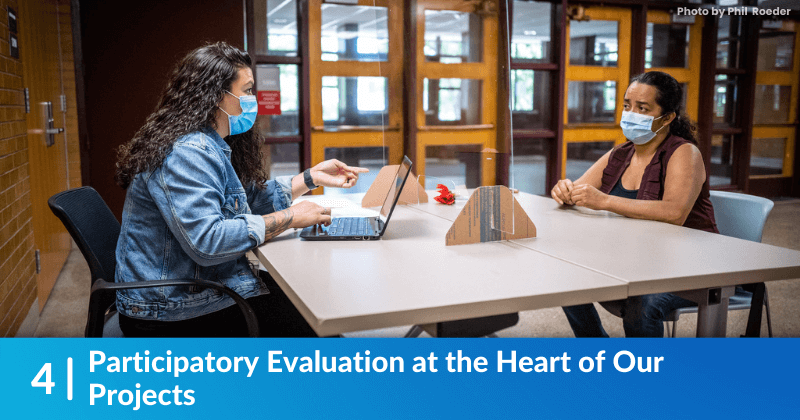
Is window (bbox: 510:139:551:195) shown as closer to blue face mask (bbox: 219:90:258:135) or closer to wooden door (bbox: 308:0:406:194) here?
wooden door (bbox: 308:0:406:194)

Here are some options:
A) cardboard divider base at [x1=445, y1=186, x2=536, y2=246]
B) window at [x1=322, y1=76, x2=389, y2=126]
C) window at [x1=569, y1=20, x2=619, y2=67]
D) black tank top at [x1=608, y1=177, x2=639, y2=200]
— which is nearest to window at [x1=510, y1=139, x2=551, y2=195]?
window at [x1=569, y1=20, x2=619, y2=67]

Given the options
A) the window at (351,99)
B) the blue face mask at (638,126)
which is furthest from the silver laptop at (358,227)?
the window at (351,99)

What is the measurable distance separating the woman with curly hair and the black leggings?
988mm

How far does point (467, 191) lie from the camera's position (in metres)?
2.37

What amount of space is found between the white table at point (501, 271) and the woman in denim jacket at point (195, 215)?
0.38 feet

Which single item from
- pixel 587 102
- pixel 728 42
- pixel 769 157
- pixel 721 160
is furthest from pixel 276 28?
pixel 587 102

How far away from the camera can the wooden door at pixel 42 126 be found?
309cm

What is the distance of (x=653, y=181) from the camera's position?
82.3 inches

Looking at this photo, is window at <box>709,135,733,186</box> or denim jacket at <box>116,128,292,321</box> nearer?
denim jacket at <box>116,128,292,321</box>

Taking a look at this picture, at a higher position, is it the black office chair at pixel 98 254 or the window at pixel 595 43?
the window at pixel 595 43

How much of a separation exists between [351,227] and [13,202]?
5.71 feet

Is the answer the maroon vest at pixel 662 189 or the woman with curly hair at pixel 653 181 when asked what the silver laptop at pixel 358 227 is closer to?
the woman with curly hair at pixel 653 181

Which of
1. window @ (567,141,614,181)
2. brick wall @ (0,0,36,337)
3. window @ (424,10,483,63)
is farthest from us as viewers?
window @ (567,141,614,181)

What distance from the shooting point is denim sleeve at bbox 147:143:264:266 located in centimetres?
142
